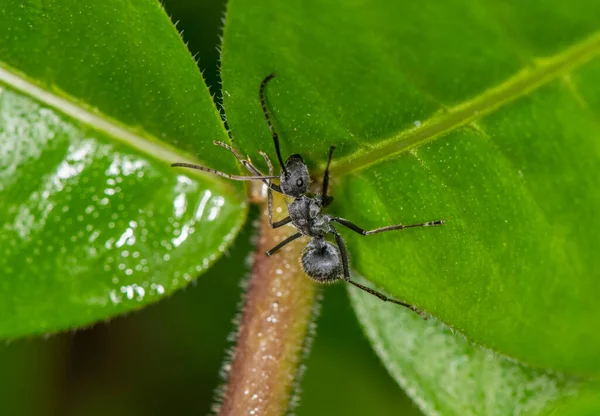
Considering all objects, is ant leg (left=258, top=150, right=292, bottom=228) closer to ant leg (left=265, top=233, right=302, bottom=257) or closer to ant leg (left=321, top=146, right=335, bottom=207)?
ant leg (left=265, top=233, right=302, bottom=257)

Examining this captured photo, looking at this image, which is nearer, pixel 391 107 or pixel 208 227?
pixel 391 107

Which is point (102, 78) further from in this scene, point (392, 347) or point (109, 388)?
point (109, 388)

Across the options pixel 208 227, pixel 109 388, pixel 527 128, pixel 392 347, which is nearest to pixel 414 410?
pixel 392 347

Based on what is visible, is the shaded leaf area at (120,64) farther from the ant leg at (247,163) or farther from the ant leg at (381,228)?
the ant leg at (381,228)

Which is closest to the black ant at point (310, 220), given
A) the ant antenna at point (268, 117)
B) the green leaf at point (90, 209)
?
the ant antenna at point (268, 117)

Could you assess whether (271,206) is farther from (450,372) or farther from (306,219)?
(450,372)

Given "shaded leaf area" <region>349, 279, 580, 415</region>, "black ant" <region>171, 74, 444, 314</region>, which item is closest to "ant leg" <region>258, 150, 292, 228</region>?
"black ant" <region>171, 74, 444, 314</region>
